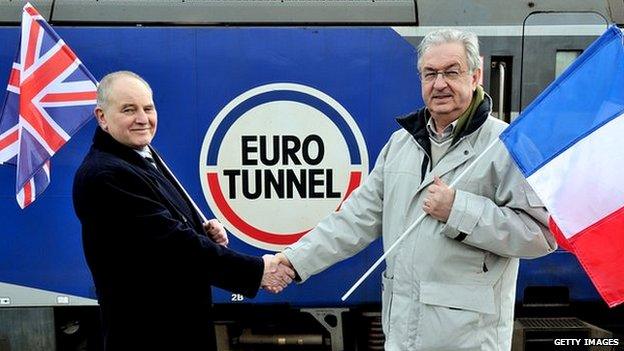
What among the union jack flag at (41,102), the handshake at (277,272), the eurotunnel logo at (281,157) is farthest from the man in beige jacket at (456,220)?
the union jack flag at (41,102)

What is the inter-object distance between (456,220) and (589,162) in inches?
18.5

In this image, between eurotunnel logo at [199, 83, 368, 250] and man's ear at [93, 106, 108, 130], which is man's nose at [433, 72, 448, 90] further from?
eurotunnel logo at [199, 83, 368, 250]

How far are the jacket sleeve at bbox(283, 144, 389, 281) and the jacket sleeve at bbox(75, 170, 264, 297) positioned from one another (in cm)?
45

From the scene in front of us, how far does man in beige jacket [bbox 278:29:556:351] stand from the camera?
1.84 m

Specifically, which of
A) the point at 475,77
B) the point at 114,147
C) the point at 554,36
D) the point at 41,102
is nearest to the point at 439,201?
the point at 475,77

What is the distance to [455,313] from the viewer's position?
1855mm

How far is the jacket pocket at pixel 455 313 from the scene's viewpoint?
1.85m

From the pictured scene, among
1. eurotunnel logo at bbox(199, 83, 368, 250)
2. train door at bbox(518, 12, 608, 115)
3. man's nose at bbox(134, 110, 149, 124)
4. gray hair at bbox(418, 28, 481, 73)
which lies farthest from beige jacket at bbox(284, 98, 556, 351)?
train door at bbox(518, 12, 608, 115)

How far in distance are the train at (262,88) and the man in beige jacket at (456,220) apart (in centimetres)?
136

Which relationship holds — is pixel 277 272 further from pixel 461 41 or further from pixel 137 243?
pixel 461 41

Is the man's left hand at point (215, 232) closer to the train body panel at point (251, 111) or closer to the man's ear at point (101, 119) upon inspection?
the man's ear at point (101, 119)

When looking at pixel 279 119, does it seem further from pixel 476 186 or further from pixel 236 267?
pixel 476 186

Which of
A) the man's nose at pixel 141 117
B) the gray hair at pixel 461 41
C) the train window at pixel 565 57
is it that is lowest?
the man's nose at pixel 141 117

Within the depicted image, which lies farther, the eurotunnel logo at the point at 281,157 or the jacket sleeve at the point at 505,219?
the eurotunnel logo at the point at 281,157
